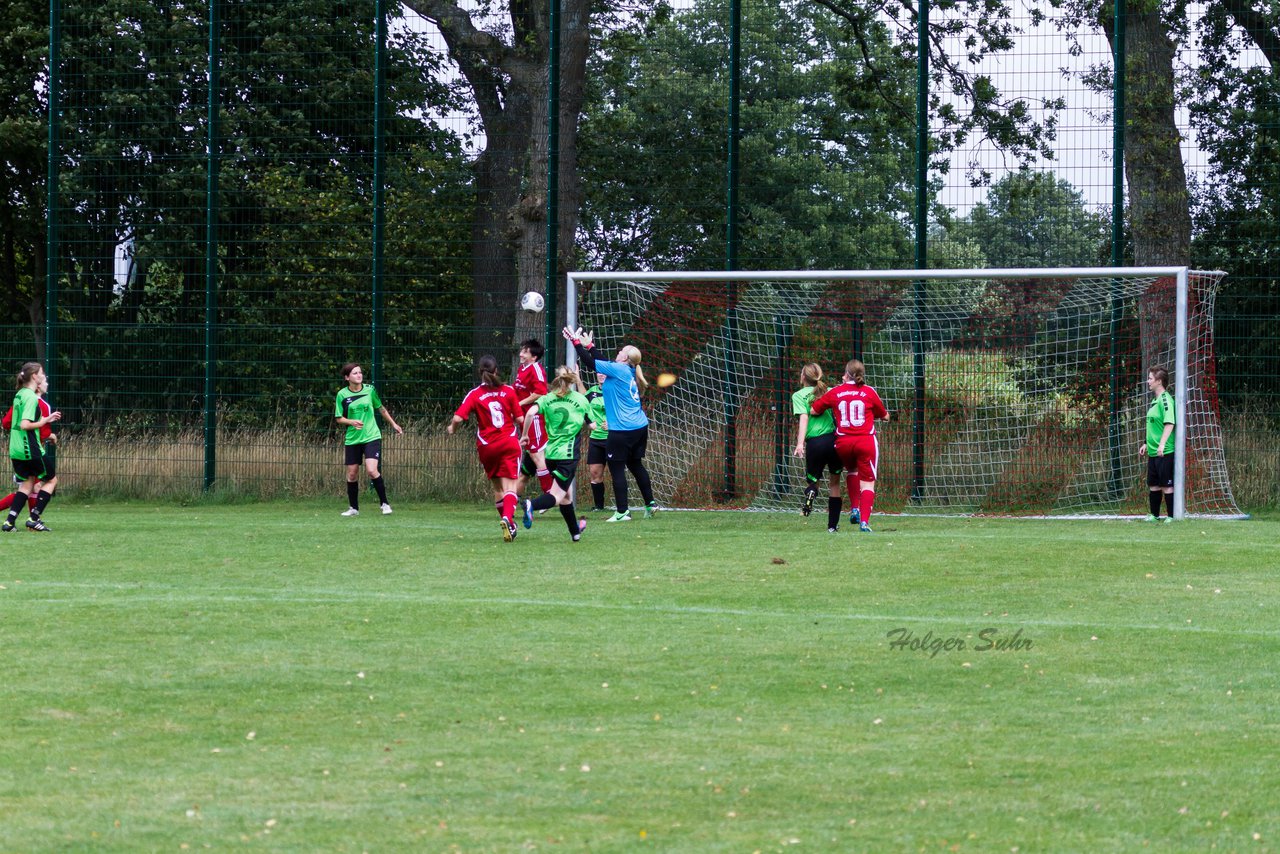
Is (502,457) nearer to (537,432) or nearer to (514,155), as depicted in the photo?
(537,432)

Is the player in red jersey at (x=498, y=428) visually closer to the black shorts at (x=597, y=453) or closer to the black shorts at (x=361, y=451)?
the black shorts at (x=597, y=453)

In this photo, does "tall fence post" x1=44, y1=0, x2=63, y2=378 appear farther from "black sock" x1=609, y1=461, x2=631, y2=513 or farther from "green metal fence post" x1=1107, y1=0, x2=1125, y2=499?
"green metal fence post" x1=1107, y1=0, x2=1125, y2=499

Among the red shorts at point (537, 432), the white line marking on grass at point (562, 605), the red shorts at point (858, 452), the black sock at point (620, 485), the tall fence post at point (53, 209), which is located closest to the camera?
the white line marking on grass at point (562, 605)

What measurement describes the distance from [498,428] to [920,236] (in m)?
7.28

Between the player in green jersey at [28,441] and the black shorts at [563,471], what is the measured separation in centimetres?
490

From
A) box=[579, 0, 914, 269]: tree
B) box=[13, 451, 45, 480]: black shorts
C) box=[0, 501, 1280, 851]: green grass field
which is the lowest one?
box=[0, 501, 1280, 851]: green grass field

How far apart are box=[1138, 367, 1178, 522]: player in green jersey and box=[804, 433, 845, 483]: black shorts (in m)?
3.54

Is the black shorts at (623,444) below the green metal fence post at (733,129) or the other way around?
below

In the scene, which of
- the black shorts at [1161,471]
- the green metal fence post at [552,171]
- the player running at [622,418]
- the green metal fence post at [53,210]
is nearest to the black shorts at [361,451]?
the green metal fence post at [552,171]

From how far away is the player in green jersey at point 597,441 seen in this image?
56.3 ft

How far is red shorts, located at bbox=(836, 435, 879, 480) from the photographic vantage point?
49.3 feet

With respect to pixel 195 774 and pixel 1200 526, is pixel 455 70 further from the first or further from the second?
pixel 195 774

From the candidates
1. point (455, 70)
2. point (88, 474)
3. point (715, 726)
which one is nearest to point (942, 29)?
point (455, 70)

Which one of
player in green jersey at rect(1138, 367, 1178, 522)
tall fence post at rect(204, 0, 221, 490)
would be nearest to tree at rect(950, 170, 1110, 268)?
player in green jersey at rect(1138, 367, 1178, 522)
